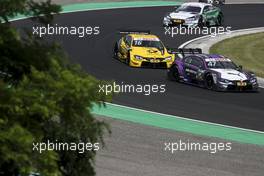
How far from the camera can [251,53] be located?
35.0 metres

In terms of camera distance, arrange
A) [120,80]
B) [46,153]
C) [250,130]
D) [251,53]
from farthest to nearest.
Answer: [251,53] < [120,80] < [250,130] < [46,153]

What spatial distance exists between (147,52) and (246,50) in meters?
6.90

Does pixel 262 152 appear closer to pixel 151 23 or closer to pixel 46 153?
pixel 46 153

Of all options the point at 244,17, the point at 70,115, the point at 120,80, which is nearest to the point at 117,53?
the point at 120,80

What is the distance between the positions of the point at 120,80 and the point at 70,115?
19.0 meters

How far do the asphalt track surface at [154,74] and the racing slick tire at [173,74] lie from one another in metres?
0.25

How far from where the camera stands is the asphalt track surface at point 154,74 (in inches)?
895

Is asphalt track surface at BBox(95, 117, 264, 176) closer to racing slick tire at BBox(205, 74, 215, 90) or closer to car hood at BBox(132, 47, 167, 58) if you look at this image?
racing slick tire at BBox(205, 74, 215, 90)

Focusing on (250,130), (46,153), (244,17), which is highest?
(46,153)

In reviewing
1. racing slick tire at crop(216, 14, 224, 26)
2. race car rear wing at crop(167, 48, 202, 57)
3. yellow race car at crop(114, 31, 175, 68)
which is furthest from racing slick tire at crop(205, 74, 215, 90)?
racing slick tire at crop(216, 14, 224, 26)

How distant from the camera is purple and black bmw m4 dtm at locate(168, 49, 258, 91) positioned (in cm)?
2584

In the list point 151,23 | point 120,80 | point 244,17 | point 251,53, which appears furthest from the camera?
point 244,17

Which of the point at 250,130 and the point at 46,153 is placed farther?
the point at 250,130

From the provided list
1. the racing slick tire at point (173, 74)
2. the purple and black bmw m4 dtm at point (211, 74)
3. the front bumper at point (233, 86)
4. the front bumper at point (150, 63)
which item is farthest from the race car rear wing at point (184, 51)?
the front bumper at point (233, 86)
